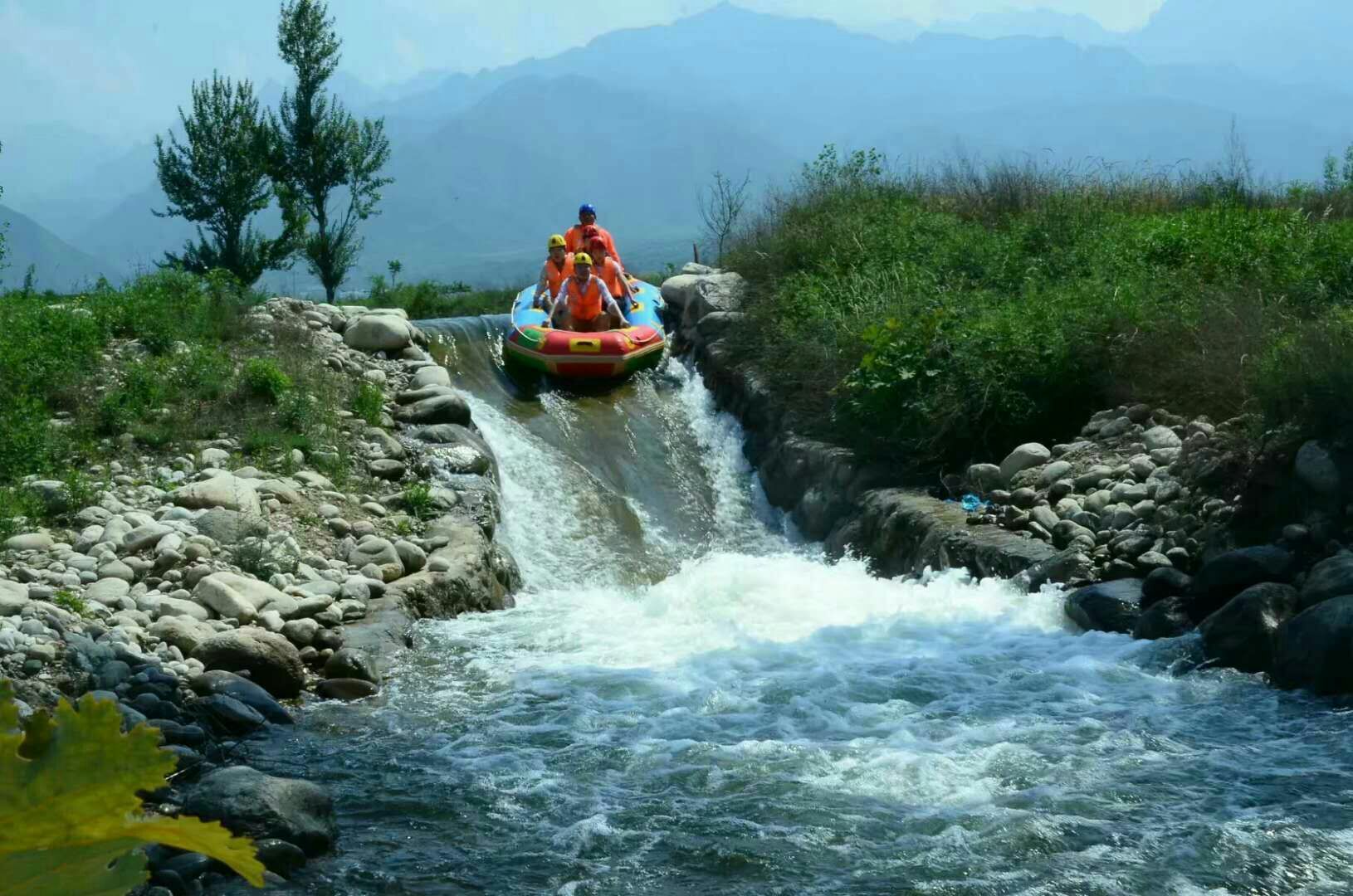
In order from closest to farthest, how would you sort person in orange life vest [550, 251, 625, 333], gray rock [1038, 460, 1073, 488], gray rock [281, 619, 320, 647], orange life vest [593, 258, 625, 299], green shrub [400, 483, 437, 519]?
gray rock [281, 619, 320, 647] < gray rock [1038, 460, 1073, 488] < green shrub [400, 483, 437, 519] < person in orange life vest [550, 251, 625, 333] < orange life vest [593, 258, 625, 299]

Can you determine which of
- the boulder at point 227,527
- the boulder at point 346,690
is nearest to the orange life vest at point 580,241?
the boulder at point 227,527

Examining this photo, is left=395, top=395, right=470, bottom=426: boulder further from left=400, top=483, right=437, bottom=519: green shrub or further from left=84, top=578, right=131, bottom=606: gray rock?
left=84, top=578, right=131, bottom=606: gray rock

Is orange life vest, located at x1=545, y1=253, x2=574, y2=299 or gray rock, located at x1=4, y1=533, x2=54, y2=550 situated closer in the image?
gray rock, located at x1=4, y1=533, x2=54, y2=550

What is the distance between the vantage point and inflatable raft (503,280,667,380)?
14.5 metres

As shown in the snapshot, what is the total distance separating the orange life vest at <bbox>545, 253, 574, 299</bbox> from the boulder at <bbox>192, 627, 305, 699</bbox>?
8.84 meters

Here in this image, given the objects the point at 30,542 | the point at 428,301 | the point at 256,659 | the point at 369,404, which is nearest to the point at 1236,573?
the point at 256,659

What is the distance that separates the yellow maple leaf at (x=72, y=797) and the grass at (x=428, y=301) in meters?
18.9

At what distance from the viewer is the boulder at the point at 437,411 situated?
41.3 ft

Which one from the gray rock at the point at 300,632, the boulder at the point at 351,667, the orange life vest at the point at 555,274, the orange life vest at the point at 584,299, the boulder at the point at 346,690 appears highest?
the orange life vest at the point at 555,274

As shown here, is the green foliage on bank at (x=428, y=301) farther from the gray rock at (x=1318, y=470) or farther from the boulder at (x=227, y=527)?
the gray rock at (x=1318, y=470)

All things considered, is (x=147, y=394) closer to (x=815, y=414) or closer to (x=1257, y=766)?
(x=815, y=414)

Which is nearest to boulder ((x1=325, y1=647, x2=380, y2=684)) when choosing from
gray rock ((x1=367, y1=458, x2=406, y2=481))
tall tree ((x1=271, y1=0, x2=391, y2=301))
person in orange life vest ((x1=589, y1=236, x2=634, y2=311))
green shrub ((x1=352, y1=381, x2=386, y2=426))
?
gray rock ((x1=367, y1=458, x2=406, y2=481))

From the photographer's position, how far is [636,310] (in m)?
15.9

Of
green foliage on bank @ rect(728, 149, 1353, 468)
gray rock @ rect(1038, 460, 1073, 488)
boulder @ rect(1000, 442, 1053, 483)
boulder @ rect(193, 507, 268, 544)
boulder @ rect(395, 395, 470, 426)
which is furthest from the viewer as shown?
boulder @ rect(395, 395, 470, 426)
